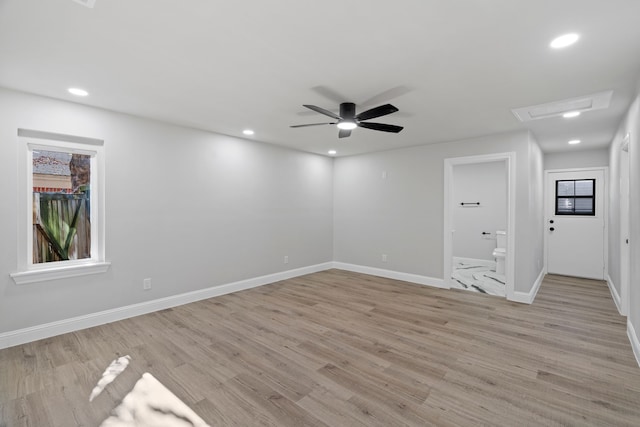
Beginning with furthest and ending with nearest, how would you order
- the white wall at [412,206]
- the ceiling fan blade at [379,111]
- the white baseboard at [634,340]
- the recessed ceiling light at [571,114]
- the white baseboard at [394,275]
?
the white baseboard at [394,275] < the white wall at [412,206] < the recessed ceiling light at [571,114] < the ceiling fan blade at [379,111] < the white baseboard at [634,340]

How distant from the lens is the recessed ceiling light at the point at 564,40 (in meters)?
1.99

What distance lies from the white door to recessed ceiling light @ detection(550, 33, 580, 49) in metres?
5.07

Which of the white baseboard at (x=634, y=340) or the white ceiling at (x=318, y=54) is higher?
the white ceiling at (x=318, y=54)

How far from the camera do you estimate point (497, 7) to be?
1.71 metres

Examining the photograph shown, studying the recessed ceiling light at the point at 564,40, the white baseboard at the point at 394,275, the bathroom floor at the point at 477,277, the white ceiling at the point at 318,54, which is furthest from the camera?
the white baseboard at the point at 394,275

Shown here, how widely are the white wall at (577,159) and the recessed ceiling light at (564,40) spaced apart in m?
5.03

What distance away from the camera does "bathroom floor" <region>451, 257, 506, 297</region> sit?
507cm

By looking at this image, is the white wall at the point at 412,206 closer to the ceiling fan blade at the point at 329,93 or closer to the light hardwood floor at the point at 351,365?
the light hardwood floor at the point at 351,365

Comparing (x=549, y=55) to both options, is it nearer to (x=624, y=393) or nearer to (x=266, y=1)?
(x=266, y=1)

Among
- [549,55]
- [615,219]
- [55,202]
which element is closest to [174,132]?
[55,202]

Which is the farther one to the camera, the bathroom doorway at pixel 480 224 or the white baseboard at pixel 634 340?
the bathroom doorway at pixel 480 224

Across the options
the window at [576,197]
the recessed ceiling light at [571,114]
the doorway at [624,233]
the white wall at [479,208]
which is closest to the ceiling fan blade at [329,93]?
the recessed ceiling light at [571,114]

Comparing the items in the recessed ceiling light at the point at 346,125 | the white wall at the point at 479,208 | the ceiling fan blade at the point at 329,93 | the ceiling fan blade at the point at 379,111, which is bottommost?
the white wall at the point at 479,208

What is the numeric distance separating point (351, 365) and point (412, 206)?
3.57 m
